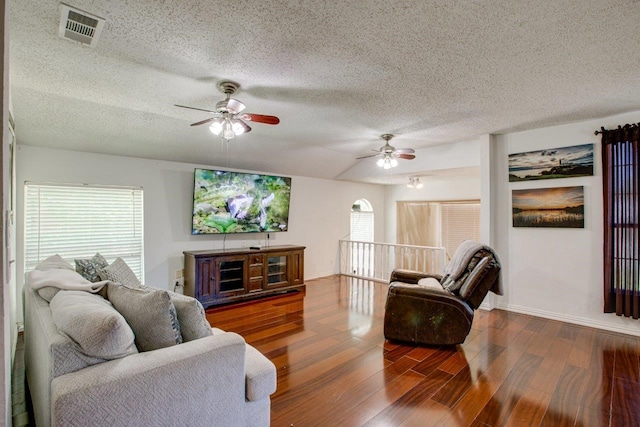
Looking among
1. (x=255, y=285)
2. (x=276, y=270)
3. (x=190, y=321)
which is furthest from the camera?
(x=276, y=270)

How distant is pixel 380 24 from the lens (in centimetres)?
185

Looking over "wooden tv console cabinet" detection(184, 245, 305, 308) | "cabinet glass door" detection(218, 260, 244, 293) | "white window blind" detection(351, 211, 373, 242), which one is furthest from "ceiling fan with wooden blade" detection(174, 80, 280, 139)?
"white window blind" detection(351, 211, 373, 242)

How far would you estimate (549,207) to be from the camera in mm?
3992

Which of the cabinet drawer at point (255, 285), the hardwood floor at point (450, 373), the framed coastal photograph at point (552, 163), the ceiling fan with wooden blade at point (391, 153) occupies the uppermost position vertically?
the ceiling fan with wooden blade at point (391, 153)

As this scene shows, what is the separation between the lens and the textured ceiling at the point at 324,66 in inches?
69.3

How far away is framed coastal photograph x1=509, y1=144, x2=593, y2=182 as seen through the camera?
148 inches

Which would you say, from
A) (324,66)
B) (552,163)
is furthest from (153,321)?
(552,163)

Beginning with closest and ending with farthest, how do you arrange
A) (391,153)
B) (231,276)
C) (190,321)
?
(190,321), (391,153), (231,276)

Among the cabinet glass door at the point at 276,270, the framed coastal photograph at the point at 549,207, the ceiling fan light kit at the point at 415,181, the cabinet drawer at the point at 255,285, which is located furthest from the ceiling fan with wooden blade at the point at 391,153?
the cabinet drawer at the point at 255,285

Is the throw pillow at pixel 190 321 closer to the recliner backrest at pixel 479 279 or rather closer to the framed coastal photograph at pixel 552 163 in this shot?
the recliner backrest at pixel 479 279

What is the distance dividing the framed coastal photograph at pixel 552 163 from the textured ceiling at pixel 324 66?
403 mm

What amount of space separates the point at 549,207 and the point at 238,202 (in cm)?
445

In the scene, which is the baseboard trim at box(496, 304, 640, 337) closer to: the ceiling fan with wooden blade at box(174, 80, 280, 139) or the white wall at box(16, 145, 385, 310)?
the white wall at box(16, 145, 385, 310)

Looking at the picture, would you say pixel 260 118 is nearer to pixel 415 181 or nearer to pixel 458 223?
pixel 415 181
